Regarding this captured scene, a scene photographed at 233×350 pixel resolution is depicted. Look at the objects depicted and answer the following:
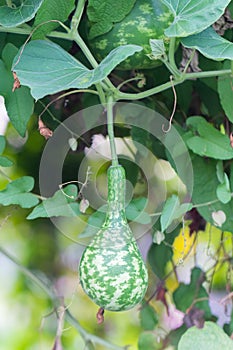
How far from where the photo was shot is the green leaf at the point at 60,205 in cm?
71

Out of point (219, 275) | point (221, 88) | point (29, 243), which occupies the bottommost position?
point (219, 275)

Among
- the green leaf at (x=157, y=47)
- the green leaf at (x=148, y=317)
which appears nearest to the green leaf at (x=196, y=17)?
the green leaf at (x=157, y=47)

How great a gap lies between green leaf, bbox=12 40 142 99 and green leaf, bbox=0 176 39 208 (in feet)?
0.56

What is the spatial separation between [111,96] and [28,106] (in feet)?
0.31

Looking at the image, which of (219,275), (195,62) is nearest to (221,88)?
(195,62)

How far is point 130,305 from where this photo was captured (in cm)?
64

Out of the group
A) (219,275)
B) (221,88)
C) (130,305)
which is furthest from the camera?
(219,275)

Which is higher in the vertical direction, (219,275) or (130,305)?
(130,305)

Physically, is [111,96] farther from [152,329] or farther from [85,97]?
[152,329]

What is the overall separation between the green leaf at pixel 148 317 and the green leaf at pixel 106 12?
0.52 m

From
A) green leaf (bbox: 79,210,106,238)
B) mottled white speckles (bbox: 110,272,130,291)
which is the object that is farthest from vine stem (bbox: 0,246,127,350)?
mottled white speckles (bbox: 110,272,130,291)

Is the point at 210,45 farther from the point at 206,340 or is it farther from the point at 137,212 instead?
the point at 206,340

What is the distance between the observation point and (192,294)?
1.00 metres

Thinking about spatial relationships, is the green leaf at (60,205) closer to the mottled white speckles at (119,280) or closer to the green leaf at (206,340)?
the mottled white speckles at (119,280)
